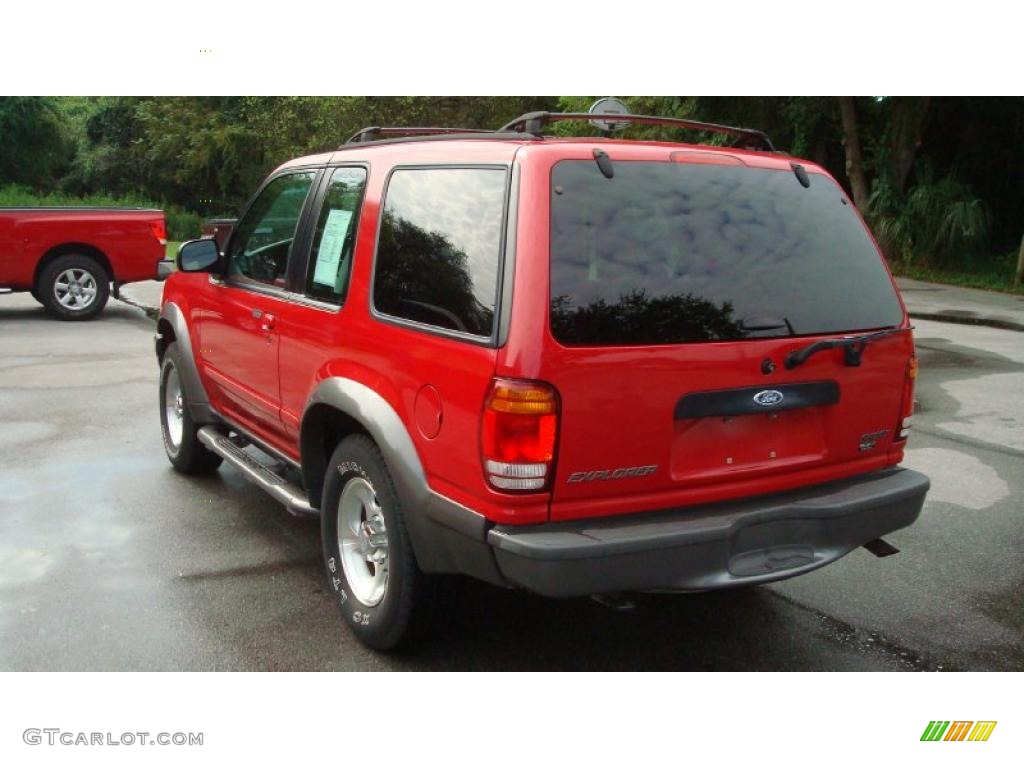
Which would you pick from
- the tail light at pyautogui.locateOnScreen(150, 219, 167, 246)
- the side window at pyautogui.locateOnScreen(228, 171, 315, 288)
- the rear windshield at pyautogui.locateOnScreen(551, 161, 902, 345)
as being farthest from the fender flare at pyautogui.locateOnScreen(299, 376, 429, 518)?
the tail light at pyautogui.locateOnScreen(150, 219, 167, 246)

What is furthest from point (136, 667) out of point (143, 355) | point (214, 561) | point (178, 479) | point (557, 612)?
point (143, 355)

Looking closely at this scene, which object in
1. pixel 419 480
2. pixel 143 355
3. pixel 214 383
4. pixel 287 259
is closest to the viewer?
pixel 419 480

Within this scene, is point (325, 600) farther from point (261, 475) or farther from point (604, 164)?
point (604, 164)

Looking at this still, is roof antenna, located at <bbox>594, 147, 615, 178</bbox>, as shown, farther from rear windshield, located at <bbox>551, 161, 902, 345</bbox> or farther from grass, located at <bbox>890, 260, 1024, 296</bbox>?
grass, located at <bbox>890, 260, 1024, 296</bbox>

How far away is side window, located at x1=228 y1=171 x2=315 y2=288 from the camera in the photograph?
4.44 m

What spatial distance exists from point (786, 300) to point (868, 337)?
1.29 feet

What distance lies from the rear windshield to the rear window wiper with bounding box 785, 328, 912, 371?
0.17ft

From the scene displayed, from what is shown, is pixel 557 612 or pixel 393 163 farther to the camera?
pixel 557 612

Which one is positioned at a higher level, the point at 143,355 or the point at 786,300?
the point at 786,300

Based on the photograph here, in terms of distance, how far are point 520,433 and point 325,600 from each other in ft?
5.41

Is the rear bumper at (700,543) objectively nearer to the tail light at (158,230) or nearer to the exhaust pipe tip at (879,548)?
the exhaust pipe tip at (879,548)

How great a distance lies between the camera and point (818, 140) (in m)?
21.2

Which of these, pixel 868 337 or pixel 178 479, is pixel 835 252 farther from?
pixel 178 479
